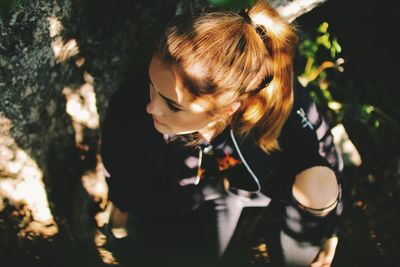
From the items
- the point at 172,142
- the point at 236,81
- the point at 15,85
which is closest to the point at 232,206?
the point at 172,142

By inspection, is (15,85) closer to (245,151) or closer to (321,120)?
(245,151)

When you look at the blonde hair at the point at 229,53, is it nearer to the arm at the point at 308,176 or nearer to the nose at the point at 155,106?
the nose at the point at 155,106

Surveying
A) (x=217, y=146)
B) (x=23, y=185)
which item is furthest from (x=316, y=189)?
(x=23, y=185)

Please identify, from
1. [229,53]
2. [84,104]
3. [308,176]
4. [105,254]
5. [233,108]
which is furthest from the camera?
[105,254]

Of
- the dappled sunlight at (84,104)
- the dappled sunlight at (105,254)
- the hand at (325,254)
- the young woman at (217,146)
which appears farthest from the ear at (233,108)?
the dappled sunlight at (105,254)

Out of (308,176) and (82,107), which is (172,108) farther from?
(82,107)

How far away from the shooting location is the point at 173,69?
1.56m

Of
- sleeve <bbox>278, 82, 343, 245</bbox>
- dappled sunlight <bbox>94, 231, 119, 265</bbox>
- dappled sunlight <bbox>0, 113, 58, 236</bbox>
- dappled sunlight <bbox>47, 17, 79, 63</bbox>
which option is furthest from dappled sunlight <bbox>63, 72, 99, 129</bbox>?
sleeve <bbox>278, 82, 343, 245</bbox>

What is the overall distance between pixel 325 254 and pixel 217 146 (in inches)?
39.2

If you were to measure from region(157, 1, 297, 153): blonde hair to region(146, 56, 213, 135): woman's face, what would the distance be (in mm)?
35

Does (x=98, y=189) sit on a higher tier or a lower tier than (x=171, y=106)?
lower

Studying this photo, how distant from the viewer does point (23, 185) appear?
2.29 metres

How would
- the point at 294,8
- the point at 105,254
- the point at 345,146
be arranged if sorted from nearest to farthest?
1. the point at 294,8
2. the point at 105,254
3. the point at 345,146

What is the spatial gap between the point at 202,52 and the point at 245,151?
2.58ft
